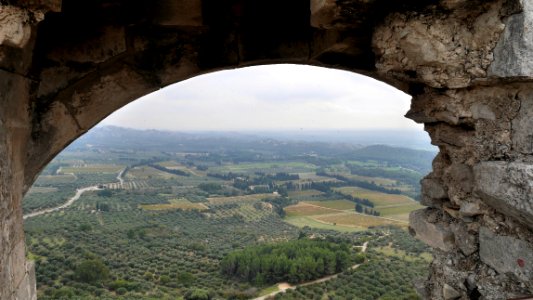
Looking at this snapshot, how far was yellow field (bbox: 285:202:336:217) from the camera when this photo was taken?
167ft

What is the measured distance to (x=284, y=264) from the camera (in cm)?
2494

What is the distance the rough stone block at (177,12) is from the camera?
271 centimetres

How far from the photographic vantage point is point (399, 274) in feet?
71.7

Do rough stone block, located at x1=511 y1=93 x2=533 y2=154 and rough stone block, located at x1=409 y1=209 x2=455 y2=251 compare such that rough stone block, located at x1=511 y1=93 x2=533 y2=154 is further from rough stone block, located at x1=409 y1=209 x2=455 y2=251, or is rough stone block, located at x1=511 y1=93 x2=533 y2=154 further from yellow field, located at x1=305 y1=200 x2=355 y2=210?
yellow field, located at x1=305 y1=200 x2=355 y2=210

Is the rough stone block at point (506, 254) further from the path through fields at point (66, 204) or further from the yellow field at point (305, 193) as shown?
the yellow field at point (305, 193)

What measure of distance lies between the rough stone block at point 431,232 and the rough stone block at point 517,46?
0.90m

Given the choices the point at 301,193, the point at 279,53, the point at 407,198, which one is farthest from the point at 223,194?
the point at 279,53

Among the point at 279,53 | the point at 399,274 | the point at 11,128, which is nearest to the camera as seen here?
the point at 11,128

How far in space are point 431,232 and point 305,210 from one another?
169ft

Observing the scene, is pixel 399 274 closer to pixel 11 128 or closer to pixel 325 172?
pixel 11 128

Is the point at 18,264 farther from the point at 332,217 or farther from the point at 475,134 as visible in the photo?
the point at 332,217

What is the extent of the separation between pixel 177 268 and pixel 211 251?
14.2 ft

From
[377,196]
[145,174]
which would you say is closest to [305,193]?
[377,196]

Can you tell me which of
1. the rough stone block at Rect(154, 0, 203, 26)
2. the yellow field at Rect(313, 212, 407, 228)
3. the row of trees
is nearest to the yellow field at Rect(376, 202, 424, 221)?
the yellow field at Rect(313, 212, 407, 228)
